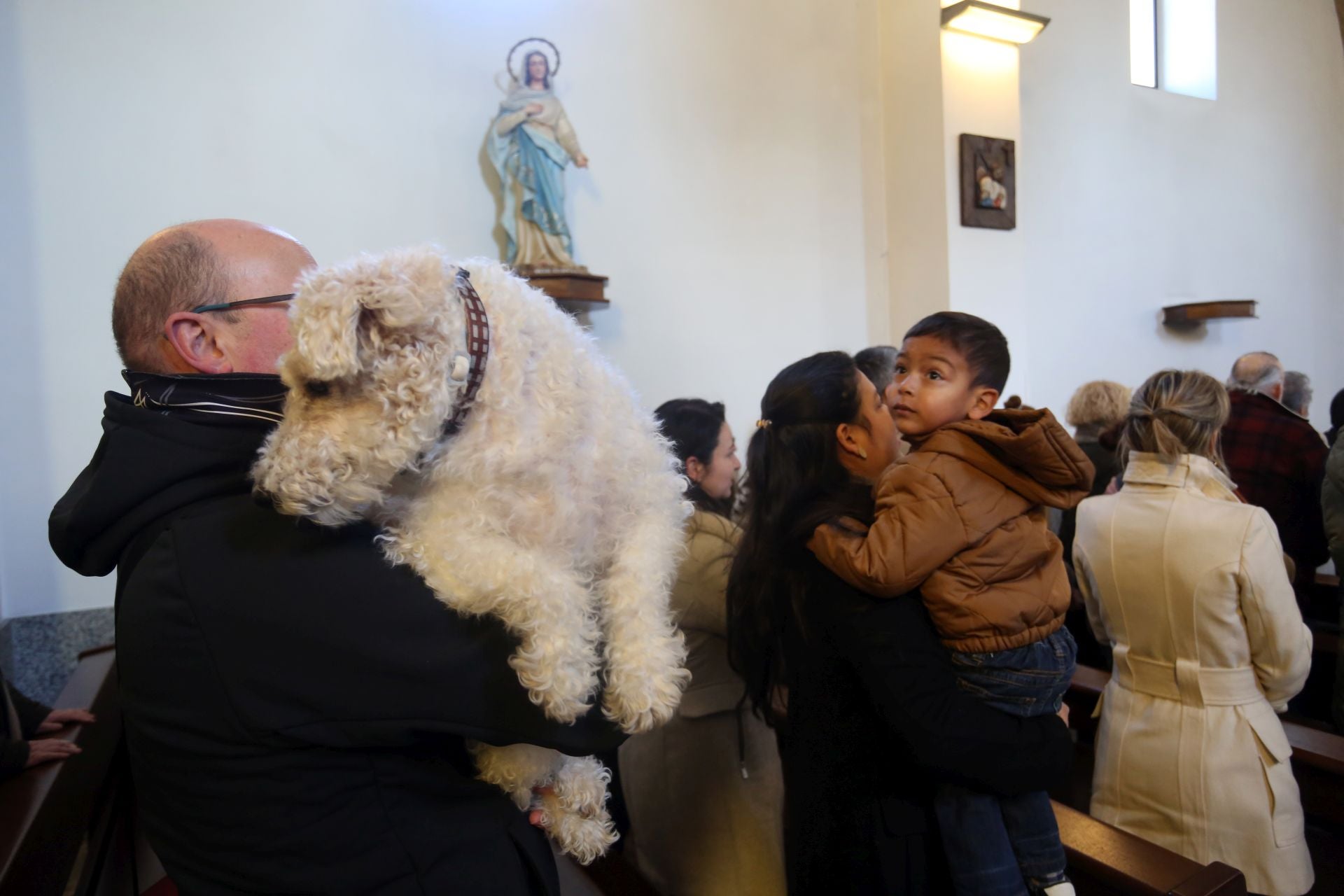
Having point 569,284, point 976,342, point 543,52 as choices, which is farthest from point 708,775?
point 543,52

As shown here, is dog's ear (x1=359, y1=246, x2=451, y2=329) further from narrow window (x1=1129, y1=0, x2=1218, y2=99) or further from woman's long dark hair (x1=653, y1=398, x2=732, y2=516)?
narrow window (x1=1129, y1=0, x2=1218, y2=99)

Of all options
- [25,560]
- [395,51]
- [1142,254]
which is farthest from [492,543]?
[1142,254]

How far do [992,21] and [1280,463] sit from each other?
2972 millimetres

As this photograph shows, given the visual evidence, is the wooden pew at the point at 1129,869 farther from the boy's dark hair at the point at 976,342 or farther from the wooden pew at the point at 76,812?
the wooden pew at the point at 76,812

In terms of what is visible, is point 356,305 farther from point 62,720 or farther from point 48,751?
point 62,720

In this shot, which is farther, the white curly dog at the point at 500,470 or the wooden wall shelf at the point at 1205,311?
the wooden wall shelf at the point at 1205,311

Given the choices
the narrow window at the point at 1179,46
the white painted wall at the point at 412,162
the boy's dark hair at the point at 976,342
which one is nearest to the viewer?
the boy's dark hair at the point at 976,342

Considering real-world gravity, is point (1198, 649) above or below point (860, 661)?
below

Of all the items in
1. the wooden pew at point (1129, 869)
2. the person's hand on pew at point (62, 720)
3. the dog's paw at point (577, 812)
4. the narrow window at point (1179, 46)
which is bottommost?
the wooden pew at point (1129, 869)

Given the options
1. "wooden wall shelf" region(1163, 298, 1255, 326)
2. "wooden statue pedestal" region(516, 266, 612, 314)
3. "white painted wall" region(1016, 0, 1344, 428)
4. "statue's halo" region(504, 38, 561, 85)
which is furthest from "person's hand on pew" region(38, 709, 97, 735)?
"wooden wall shelf" region(1163, 298, 1255, 326)

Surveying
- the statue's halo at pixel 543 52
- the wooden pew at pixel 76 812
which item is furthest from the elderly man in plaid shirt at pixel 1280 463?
the wooden pew at pixel 76 812

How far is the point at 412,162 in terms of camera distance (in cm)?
422

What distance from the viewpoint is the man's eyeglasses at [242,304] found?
3.35ft

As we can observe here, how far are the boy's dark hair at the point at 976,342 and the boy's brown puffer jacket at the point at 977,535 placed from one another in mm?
174
